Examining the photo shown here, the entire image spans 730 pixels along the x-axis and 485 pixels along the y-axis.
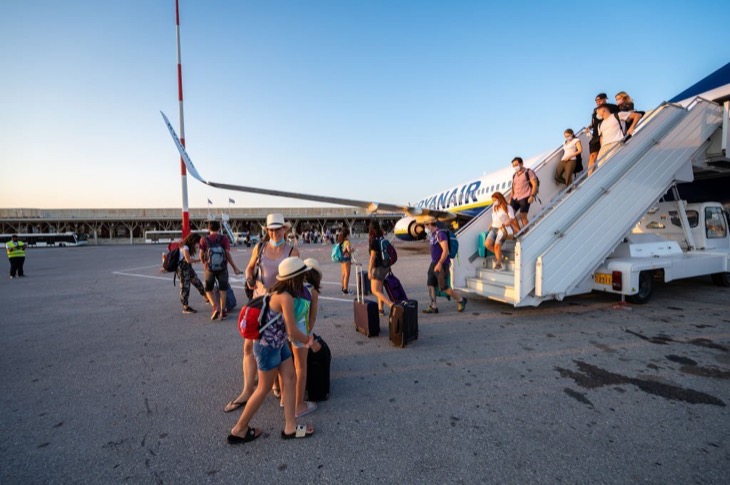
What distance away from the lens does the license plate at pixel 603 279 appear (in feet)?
20.3

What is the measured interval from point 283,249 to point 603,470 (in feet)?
11.0

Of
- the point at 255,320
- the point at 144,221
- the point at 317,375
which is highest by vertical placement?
the point at 144,221

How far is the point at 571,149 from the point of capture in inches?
301

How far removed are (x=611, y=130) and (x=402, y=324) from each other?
19.9 feet

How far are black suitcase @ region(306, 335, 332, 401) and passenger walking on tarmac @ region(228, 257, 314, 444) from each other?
0.57m

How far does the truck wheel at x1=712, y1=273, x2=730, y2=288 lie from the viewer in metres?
8.03

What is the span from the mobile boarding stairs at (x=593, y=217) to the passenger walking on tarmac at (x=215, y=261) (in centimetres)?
463

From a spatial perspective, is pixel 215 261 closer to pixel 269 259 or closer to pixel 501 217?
pixel 269 259

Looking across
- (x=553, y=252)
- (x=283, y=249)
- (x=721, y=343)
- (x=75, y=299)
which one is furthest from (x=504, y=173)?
(x=75, y=299)

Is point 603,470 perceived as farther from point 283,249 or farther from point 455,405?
point 283,249

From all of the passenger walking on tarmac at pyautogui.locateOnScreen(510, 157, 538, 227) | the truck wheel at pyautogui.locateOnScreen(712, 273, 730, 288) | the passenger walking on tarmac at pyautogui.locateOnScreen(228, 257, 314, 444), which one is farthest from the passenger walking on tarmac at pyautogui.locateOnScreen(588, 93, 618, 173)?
the passenger walking on tarmac at pyautogui.locateOnScreen(228, 257, 314, 444)

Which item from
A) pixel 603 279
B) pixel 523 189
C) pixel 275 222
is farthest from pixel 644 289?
pixel 275 222

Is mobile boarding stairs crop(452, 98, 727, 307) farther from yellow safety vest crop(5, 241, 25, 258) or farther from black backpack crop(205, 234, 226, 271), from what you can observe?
yellow safety vest crop(5, 241, 25, 258)

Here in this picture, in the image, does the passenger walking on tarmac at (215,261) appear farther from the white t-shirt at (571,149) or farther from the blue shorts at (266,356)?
the white t-shirt at (571,149)
